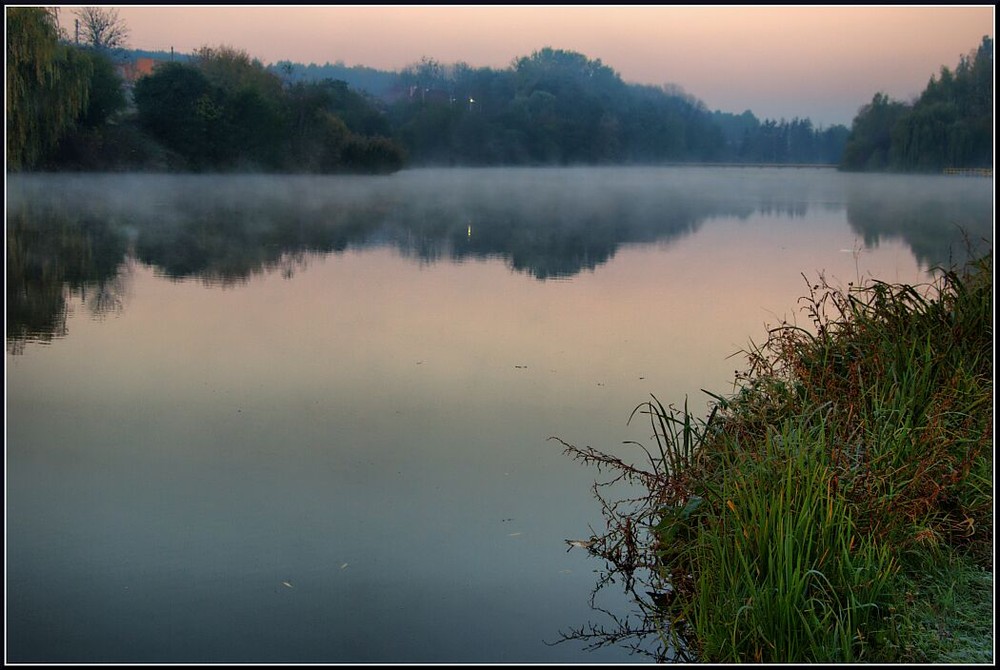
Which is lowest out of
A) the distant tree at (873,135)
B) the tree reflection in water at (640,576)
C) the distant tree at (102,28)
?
the tree reflection in water at (640,576)

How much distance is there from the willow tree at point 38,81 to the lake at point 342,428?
9.11 ft

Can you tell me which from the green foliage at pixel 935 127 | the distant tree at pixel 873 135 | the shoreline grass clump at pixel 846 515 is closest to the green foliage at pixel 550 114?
the distant tree at pixel 873 135

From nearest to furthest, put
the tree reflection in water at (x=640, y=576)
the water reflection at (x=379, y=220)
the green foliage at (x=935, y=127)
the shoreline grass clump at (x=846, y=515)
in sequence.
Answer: the shoreline grass clump at (x=846, y=515)
the tree reflection in water at (x=640, y=576)
the water reflection at (x=379, y=220)
the green foliage at (x=935, y=127)

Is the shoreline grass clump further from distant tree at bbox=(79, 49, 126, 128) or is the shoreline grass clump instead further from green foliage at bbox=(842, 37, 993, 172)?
distant tree at bbox=(79, 49, 126, 128)

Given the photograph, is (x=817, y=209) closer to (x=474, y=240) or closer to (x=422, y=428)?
(x=474, y=240)

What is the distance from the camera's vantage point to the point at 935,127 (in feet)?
44.7

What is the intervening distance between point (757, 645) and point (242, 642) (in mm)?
1441

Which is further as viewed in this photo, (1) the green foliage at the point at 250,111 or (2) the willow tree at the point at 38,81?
(1) the green foliage at the point at 250,111

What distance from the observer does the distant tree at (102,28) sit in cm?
1703

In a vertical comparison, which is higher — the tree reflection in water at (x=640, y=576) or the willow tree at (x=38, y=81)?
the willow tree at (x=38, y=81)

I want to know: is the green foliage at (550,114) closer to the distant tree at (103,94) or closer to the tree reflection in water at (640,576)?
the distant tree at (103,94)

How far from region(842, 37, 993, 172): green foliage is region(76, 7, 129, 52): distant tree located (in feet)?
39.4

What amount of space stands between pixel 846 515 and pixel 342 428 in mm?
2598

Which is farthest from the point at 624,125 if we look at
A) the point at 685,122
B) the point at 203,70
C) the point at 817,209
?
the point at 203,70
